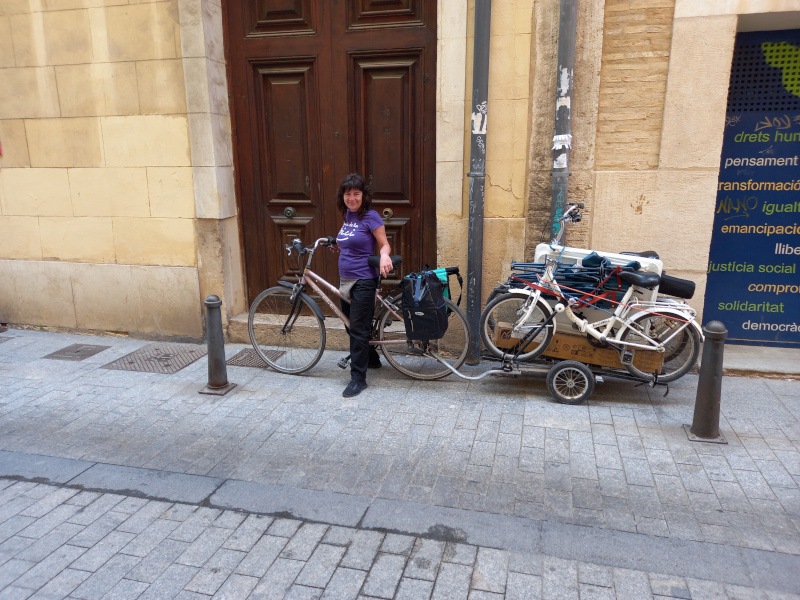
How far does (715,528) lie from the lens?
3.23m

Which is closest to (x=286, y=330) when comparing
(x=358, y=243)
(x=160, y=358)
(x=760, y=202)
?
Answer: (x=358, y=243)

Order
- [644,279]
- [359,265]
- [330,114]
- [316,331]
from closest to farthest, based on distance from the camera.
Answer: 1. [644,279]
2. [359,265]
3. [316,331]
4. [330,114]

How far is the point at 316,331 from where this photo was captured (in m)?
5.81

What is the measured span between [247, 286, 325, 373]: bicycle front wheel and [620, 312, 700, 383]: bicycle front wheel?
8.95 feet

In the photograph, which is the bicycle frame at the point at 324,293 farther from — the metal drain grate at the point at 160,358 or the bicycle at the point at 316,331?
the metal drain grate at the point at 160,358

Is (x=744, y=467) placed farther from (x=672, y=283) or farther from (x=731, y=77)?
(x=731, y=77)

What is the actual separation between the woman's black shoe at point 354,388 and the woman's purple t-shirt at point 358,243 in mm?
934

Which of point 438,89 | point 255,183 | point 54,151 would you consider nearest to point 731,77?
point 438,89

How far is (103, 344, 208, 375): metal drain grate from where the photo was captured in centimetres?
588

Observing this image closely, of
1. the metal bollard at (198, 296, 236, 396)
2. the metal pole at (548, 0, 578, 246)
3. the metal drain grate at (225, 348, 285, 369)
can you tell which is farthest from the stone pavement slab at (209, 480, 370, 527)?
the metal pole at (548, 0, 578, 246)

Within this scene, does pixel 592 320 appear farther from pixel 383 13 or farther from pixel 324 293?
pixel 383 13

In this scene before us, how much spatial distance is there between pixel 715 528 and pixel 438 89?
4195 mm

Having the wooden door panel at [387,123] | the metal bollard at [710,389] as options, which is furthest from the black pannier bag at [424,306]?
Answer: the metal bollard at [710,389]

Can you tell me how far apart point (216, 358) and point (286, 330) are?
0.79m
